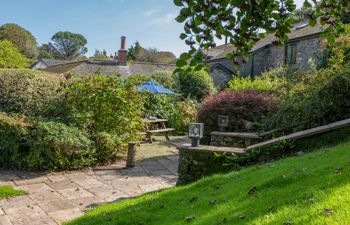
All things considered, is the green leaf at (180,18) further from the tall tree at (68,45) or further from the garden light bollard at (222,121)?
the tall tree at (68,45)

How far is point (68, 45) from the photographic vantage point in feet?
248

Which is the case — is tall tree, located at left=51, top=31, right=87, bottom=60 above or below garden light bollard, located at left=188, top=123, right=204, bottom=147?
above

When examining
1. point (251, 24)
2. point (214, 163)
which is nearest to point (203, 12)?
point (251, 24)

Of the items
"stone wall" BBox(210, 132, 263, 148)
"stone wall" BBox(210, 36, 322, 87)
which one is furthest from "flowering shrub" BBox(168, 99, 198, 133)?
"stone wall" BBox(210, 36, 322, 87)

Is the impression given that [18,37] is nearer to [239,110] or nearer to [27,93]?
[27,93]

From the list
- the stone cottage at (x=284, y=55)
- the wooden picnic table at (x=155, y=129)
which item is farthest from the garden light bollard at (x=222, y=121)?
the stone cottage at (x=284, y=55)

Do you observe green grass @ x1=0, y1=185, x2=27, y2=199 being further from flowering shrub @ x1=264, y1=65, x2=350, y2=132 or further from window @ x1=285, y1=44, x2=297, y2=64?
window @ x1=285, y1=44, x2=297, y2=64

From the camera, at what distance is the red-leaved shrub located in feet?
29.3

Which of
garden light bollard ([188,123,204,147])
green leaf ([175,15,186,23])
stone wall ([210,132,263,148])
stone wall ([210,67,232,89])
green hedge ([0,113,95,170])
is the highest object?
stone wall ([210,67,232,89])

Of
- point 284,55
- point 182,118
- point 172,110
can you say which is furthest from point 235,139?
point 284,55

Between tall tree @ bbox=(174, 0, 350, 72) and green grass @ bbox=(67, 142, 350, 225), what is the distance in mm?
1610

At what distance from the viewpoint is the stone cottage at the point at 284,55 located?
19969 millimetres

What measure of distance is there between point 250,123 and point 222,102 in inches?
40.7

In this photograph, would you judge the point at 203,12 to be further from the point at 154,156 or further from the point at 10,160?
the point at 154,156
